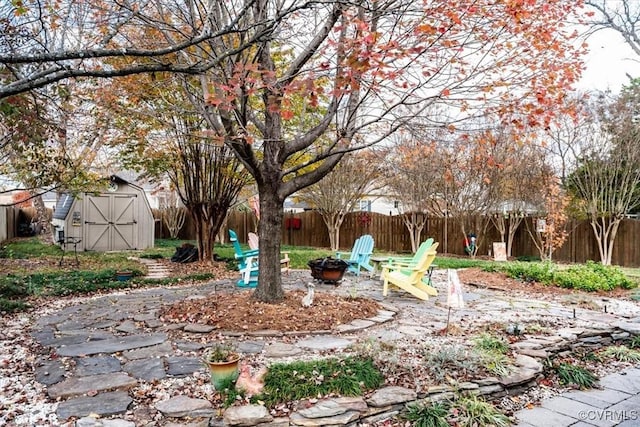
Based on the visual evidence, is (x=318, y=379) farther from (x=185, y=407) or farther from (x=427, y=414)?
(x=185, y=407)

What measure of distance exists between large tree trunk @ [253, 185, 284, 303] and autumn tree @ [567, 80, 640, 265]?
10.9 metres

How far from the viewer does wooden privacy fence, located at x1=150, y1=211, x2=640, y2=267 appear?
12852 millimetres

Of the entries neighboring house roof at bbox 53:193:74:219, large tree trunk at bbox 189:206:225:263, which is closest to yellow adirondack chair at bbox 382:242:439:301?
large tree trunk at bbox 189:206:225:263

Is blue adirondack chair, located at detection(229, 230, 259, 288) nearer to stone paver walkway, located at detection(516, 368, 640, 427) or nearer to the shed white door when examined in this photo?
stone paver walkway, located at detection(516, 368, 640, 427)

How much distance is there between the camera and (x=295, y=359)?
3666 millimetres

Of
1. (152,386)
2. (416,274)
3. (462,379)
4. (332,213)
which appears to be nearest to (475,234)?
(332,213)

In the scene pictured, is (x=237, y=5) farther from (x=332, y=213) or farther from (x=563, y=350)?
(x=332, y=213)

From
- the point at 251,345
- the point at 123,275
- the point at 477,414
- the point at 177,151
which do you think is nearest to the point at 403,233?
the point at 177,151

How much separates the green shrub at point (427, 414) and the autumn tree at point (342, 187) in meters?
12.0

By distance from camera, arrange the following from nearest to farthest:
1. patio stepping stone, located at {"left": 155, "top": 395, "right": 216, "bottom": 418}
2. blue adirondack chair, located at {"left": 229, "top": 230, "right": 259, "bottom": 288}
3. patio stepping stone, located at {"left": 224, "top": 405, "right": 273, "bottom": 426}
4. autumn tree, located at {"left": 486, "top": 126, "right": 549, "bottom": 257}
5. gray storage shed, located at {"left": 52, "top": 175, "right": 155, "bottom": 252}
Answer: patio stepping stone, located at {"left": 224, "top": 405, "right": 273, "bottom": 426} < patio stepping stone, located at {"left": 155, "top": 395, "right": 216, "bottom": 418} < blue adirondack chair, located at {"left": 229, "top": 230, "right": 259, "bottom": 288} < autumn tree, located at {"left": 486, "top": 126, "right": 549, "bottom": 257} < gray storage shed, located at {"left": 52, "top": 175, "right": 155, "bottom": 252}

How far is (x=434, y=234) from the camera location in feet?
53.4

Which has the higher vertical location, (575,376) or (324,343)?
(324,343)

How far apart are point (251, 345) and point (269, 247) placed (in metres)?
1.48

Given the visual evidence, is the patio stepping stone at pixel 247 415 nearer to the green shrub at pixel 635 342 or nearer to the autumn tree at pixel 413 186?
the green shrub at pixel 635 342
